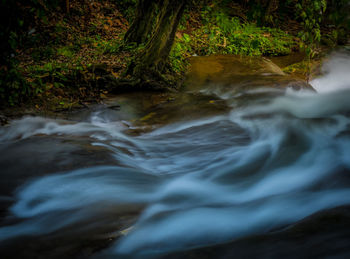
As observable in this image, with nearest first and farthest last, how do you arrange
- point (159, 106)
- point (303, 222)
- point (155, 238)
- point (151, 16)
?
point (303, 222) → point (155, 238) → point (159, 106) → point (151, 16)

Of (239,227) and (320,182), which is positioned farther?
(320,182)

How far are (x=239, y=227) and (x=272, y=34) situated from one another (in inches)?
337

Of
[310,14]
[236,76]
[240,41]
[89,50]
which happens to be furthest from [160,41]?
[240,41]

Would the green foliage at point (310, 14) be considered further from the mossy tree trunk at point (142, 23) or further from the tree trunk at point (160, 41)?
the mossy tree trunk at point (142, 23)

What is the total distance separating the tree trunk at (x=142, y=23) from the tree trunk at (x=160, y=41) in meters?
1.15

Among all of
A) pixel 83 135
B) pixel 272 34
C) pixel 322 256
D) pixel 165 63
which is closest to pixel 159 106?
pixel 165 63

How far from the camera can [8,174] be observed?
288cm

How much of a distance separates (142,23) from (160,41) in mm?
1570

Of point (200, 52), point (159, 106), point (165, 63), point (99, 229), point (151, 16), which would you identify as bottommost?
point (99, 229)

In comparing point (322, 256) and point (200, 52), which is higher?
point (200, 52)

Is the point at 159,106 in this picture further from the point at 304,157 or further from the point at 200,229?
the point at 200,229

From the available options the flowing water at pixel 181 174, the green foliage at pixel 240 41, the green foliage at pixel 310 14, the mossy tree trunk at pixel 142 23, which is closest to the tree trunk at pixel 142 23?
the mossy tree trunk at pixel 142 23

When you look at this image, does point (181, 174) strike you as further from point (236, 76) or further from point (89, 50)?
point (89, 50)

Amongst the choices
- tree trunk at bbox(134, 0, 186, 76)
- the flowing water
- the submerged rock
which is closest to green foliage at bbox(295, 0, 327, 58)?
the flowing water
